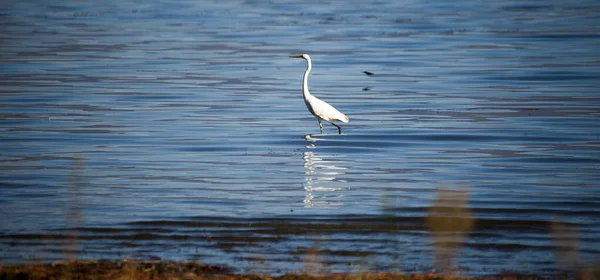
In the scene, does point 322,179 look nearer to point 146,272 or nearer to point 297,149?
point 297,149

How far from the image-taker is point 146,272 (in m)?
7.60

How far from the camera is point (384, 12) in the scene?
5569 centimetres

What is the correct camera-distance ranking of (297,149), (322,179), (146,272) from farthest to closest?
(297,149), (322,179), (146,272)

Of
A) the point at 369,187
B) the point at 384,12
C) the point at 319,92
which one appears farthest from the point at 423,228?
the point at 384,12

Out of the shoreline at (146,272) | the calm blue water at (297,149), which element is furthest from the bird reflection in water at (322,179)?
the shoreline at (146,272)

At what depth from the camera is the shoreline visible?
7363 mm

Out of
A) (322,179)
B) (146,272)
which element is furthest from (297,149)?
(146,272)

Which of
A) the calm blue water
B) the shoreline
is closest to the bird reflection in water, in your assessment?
the calm blue water

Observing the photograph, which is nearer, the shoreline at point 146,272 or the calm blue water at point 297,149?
the shoreline at point 146,272

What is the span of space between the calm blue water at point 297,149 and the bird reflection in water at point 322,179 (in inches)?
2.4

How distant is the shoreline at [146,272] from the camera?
24.2 feet

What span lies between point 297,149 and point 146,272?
370 inches

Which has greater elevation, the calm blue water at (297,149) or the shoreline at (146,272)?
the calm blue water at (297,149)

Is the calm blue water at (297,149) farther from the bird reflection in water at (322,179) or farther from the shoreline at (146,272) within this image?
the shoreline at (146,272)
